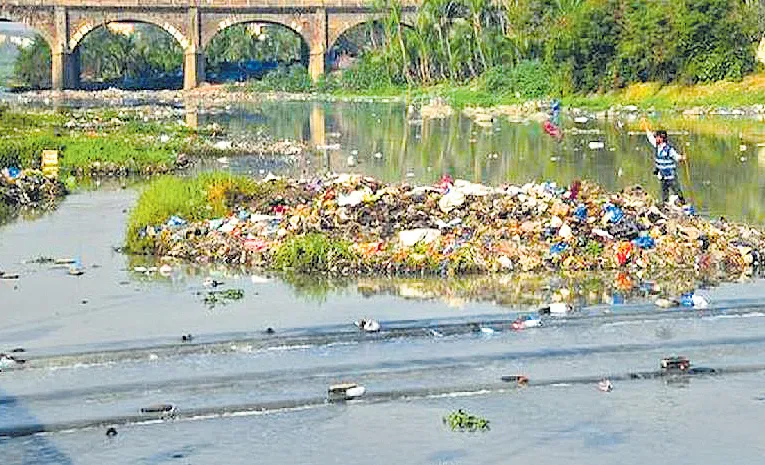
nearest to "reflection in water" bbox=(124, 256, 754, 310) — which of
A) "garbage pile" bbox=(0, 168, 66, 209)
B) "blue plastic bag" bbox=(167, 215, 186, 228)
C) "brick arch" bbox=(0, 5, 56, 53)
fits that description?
"blue plastic bag" bbox=(167, 215, 186, 228)

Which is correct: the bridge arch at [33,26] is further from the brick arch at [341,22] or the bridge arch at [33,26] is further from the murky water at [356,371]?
the murky water at [356,371]

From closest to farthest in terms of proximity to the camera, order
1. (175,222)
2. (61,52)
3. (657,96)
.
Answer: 1. (175,222)
2. (657,96)
3. (61,52)

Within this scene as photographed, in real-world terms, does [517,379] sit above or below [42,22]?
below

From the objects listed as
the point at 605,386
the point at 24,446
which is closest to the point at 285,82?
the point at 605,386

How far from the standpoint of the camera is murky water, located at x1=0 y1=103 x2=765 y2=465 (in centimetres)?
799

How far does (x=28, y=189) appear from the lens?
20.4 meters

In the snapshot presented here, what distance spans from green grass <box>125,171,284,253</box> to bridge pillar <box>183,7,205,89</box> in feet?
203

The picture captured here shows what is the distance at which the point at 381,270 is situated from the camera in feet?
44.7

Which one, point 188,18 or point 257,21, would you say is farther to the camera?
point 257,21

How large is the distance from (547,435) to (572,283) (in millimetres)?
5016

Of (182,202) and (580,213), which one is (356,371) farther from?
(182,202)

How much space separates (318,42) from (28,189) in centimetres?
5931

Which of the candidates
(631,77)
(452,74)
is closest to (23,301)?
(631,77)

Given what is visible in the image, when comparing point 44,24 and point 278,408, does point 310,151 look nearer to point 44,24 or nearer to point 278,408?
point 278,408
